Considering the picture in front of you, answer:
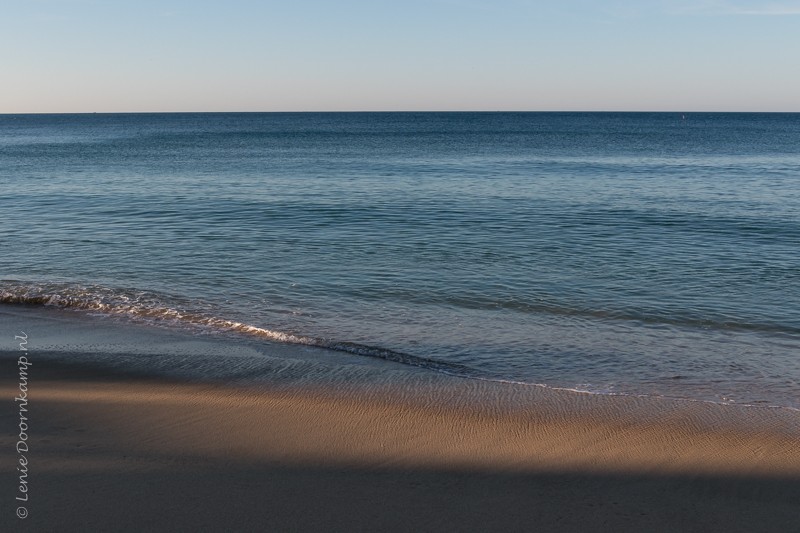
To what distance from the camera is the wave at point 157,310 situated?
10.8 m

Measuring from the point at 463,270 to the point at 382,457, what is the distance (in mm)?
9754

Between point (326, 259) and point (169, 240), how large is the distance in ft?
17.3

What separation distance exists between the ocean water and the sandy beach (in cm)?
131

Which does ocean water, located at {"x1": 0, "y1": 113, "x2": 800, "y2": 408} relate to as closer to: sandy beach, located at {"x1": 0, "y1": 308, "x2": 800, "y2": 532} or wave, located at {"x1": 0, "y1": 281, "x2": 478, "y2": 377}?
wave, located at {"x1": 0, "y1": 281, "x2": 478, "y2": 377}

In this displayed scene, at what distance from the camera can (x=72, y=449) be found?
7.29 m

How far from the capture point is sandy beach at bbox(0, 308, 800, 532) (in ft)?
20.3

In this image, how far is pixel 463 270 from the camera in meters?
16.8

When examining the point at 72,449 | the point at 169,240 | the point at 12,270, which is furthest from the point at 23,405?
the point at 169,240

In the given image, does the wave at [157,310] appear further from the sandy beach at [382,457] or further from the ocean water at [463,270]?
the sandy beach at [382,457]

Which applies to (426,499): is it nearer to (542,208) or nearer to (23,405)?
(23,405)

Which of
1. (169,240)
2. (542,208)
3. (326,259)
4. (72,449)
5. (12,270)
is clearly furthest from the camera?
(542,208)

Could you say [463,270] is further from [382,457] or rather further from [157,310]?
[382,457]

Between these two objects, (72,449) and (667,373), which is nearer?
(72,449)

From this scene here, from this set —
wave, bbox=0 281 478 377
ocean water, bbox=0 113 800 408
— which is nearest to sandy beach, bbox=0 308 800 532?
wave, bbox=0 281 478 377
